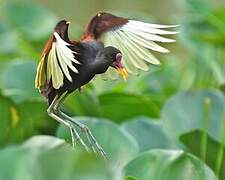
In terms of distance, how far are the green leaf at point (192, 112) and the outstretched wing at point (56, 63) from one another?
1.48ft

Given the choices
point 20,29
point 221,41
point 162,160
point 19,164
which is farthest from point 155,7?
point 19,164

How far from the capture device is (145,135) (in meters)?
1.54

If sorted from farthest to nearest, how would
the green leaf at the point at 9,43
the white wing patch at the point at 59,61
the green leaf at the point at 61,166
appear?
the green leaf at the point at 9,43
the white wing patch at the point at 59,61
the green leaf at the point at 61,166

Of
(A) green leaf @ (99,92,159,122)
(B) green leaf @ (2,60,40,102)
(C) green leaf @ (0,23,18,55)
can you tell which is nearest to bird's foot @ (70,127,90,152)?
(A) green leaf @ (99,92,159,122)

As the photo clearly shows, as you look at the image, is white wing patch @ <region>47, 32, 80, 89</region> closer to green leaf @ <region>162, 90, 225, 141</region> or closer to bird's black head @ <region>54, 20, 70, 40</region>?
Answer: bird's black head @ <region>54, 20, 70, 40</region>

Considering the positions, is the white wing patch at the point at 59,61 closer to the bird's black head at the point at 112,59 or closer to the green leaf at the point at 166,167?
the bird's black head at the point at 112,59

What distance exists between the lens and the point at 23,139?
1.54 m

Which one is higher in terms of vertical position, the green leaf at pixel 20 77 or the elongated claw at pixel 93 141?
the elongated claw at pixel 93 141

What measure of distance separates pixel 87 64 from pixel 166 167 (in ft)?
0.72

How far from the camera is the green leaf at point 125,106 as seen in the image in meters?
1.59

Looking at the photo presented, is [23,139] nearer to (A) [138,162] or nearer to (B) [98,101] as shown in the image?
(B) [98,101]

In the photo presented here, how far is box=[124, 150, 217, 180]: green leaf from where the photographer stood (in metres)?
1.21

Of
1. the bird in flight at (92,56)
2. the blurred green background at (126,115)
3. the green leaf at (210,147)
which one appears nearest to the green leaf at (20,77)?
the blurred green background at (126,115)

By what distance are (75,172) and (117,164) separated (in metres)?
0.49
